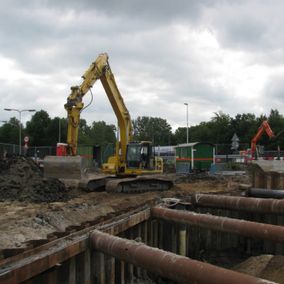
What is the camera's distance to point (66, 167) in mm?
19250

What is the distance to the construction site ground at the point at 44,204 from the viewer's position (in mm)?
9773

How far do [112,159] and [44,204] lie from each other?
6.24 m

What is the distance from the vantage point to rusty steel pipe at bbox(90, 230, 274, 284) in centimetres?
570

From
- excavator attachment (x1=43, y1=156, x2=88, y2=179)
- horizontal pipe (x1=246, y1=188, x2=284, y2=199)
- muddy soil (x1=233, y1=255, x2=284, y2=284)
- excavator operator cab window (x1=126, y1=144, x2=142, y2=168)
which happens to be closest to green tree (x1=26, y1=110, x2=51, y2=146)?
excavator operator cab window (x1=126, y1=144, x2=142, y2=168)

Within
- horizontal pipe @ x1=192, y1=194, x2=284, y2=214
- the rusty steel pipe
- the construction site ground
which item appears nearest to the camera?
the rusty steel pipe

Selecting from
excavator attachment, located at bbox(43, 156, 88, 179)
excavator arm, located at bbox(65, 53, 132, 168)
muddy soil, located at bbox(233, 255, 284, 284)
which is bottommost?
muddy soil, located at bbox(233, 255, 284, 284)

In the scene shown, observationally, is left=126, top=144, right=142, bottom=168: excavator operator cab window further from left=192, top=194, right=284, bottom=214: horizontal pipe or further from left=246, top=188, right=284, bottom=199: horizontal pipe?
left=192, top=194, right=284, bottom=214: horizontal pipe

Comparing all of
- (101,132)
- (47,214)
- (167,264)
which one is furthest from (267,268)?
(101,132)

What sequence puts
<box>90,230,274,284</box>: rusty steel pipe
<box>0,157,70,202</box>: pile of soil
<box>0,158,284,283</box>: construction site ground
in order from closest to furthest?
<box>90,230,274,284</box>: rusty steel pipe → <box>0,158,284,283</box>: construction site ground → <box>0,157,70,202</box>: pile of soil

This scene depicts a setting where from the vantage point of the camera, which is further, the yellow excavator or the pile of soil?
the yellow excavator

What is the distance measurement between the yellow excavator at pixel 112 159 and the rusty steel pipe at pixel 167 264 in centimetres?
1059

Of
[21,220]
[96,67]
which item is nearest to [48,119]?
[96,67]

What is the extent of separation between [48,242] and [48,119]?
3888 inches

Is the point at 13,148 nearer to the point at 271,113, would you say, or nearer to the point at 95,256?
the point at 95,256
